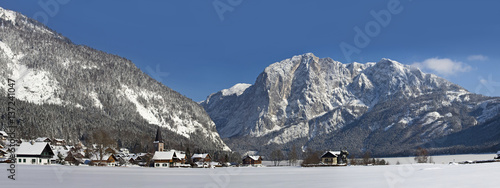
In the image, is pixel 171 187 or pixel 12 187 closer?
pixel 12 187

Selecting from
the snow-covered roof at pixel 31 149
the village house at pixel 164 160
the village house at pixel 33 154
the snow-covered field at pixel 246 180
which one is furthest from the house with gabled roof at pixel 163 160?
the snow-covered field at pixel 246 180

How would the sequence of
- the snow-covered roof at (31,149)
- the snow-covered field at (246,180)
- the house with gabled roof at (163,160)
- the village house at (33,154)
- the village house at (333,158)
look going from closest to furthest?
the snow-covered field at (246,180) → the village house at (33,154) → the snow-covered roof at (31,149) → the house with gabled roof at (163,160) → the village house at (333,158)

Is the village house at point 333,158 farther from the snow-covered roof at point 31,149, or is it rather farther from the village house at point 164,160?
the snow-covered roof at point 31,149

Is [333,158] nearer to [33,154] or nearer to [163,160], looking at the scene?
[163,160]

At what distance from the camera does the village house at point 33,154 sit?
11369 centimetres

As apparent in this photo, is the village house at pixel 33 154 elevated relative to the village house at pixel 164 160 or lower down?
elevated

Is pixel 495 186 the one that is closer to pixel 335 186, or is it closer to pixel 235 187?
pixel 335 186

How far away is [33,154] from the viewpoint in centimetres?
11562

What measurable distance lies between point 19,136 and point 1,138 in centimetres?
1631

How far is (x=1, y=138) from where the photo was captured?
591 ft

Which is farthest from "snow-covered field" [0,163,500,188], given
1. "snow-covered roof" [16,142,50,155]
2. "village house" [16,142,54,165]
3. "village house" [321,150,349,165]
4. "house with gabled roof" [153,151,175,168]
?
"village house" [321,150,349,165]

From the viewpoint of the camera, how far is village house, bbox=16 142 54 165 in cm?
11369

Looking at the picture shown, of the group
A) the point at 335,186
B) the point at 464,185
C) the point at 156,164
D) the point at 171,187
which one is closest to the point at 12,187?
the point at 171,187

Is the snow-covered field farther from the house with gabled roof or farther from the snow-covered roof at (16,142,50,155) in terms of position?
the house with gabled roof
